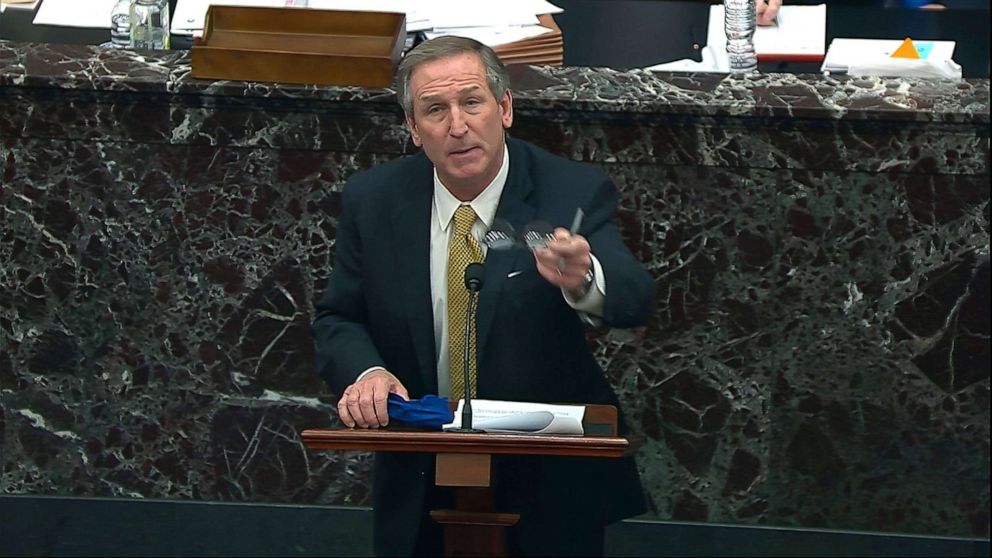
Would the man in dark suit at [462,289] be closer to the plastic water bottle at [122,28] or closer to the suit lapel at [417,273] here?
the suit lapel at [417,273]

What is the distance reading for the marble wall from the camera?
4.10m

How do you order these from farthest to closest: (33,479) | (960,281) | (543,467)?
(33,479) < (960,281) < (543,467)

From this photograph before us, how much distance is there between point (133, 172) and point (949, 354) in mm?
2057

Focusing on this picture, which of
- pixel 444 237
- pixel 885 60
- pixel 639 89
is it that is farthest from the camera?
pixel 885 60

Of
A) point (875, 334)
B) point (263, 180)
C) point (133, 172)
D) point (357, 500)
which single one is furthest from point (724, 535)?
point (133, 172)

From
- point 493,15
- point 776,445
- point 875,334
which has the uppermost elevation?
point 493,15

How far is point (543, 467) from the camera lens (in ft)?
10.8

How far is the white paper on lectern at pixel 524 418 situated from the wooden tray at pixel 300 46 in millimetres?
1345

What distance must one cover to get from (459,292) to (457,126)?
323mm

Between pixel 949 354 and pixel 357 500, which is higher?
pixel 949 354

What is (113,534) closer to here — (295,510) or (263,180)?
(295,510)

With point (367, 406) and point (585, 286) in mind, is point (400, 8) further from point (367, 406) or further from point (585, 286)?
point (367, 406)

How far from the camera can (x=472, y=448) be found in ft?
9.32

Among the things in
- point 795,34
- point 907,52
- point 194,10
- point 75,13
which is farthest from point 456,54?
point 75,13
